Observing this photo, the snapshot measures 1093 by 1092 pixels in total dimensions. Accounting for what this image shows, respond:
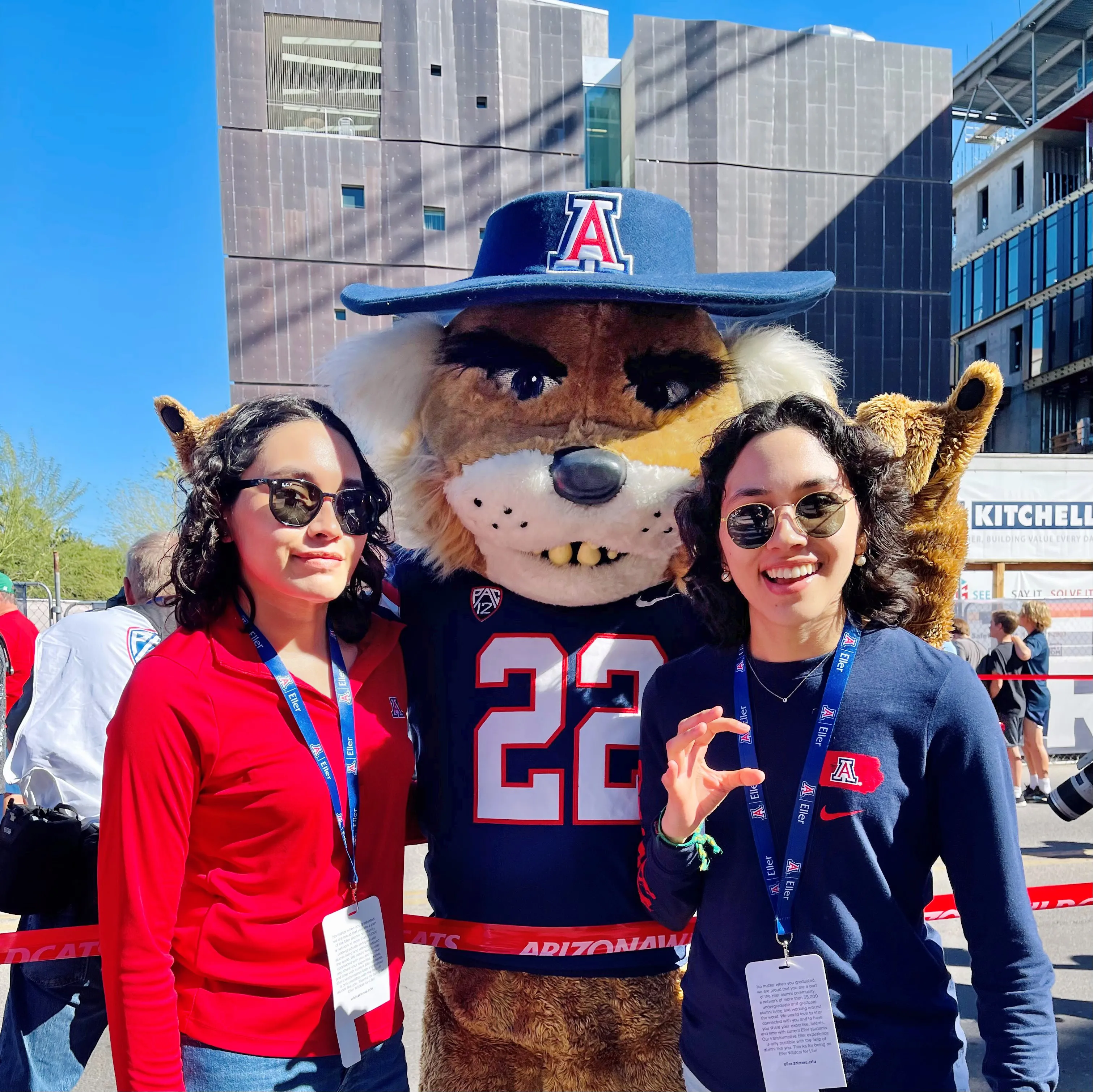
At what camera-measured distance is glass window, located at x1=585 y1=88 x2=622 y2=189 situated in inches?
831

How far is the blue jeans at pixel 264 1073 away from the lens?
60.0 inches

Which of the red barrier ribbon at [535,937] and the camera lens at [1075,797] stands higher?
the camera lens at [1075,797]

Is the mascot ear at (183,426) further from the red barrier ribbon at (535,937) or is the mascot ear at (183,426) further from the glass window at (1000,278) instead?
the glass window at (1000,278)

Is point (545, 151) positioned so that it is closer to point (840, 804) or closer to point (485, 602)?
point (485, 602)

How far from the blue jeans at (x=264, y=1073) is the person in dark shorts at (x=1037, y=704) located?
6.83 meters

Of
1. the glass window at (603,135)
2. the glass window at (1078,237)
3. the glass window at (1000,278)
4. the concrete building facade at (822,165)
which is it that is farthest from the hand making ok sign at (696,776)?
the glass window at (1000,278)

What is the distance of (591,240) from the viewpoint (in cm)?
205

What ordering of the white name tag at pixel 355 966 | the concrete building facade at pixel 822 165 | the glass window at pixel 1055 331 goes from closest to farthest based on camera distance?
the white name tag at pixel 355 966 → the concrete building facade at pixel 822 165 → the glass window at pixel 1055 331

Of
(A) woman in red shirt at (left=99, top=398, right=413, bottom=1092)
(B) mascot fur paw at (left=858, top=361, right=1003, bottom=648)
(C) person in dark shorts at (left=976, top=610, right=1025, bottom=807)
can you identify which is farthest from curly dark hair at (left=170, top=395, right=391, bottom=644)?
(C) person in dark shorts at (left=976, top=610, right=1025, bottom=807)

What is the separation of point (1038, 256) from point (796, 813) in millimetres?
38119

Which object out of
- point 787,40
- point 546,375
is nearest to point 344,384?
point 546,375

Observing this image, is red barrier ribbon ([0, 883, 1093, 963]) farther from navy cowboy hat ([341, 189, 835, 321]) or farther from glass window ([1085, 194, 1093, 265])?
glass window ([1085, 194, 1093, 265])

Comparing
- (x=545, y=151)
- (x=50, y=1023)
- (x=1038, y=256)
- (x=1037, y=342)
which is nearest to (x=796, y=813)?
(x=50, y=1023)

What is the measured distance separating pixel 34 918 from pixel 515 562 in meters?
1.87
